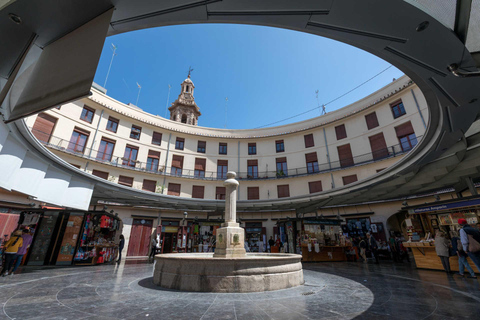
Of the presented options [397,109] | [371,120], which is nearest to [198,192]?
[371,120]

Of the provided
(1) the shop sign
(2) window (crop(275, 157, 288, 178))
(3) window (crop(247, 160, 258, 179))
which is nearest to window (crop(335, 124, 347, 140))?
(2) window (crop(275, 157, 288, 178))

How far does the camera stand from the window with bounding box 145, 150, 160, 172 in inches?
847

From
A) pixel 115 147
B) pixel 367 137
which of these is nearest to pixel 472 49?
pixel 367 137

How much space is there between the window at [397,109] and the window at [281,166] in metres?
10.5

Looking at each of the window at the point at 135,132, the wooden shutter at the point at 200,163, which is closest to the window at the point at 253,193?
A: the wooden shutter at the point at 200,163

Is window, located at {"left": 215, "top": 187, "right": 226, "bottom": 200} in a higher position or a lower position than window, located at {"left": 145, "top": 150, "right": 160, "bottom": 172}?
lower

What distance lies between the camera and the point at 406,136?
17266 mm

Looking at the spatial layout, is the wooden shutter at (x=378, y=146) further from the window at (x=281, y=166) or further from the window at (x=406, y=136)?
the window at (x=281, y=166)

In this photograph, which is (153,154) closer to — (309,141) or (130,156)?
(130,156)

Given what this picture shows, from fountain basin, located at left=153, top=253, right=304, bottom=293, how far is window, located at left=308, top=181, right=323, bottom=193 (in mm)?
16135

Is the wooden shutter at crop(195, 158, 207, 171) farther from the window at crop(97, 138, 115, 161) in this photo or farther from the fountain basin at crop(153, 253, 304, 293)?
the fountain basin at crop(153, 253, 304, 293)

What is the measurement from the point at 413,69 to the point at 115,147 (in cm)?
2200

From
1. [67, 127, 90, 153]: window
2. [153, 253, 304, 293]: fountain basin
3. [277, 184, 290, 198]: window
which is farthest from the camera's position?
[277, 184, 290, 198]: window

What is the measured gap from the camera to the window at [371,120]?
Answer: 1947cm
